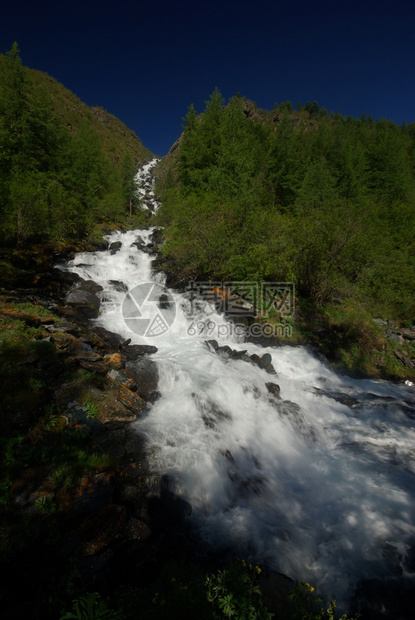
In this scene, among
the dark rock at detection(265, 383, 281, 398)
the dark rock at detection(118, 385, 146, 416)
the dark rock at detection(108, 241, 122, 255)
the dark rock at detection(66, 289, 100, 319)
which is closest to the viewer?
the dark rock at detection(118, 385, 146, 416)

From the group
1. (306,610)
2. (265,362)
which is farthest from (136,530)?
(265,362)

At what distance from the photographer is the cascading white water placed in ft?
13.7

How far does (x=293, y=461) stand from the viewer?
6.37 metres

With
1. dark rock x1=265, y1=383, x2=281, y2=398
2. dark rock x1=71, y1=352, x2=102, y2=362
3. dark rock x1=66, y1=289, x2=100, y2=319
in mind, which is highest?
dark rock x1=66, y1=289, x2=100, y2=319

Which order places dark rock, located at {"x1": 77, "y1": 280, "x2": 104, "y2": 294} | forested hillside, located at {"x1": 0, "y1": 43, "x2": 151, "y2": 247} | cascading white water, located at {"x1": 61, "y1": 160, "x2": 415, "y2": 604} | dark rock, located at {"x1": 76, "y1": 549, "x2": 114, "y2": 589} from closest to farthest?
dark rock, located at {"x1": 76, "y1": 549, "x2": 114, "y2": 589} < cascading white water, located at {"x1": 61, "y1": 160, "x2": 415, "y2": 604} < forested hillside, located at {"x1": 0, "y1": 43, "x2": 151, "y2": 247} < dark rock, located at {"x1": 77, "y1": 280, "x2": 104, "y2": 294}

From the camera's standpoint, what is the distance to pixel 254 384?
862 cm

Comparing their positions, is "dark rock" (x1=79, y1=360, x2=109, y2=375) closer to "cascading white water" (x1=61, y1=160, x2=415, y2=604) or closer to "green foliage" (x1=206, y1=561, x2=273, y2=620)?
"cascading white water" (x1=61, y1=160, x2=415, y2=604)

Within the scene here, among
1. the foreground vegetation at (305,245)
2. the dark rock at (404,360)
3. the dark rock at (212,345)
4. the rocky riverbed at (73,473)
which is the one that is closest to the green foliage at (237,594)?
the rocky riverbed at (73,473)

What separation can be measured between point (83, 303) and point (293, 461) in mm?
11239

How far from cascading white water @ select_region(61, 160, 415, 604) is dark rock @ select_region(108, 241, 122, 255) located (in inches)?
535

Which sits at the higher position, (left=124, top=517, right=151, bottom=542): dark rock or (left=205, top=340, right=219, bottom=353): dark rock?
(left=205, top=340, right=219, bottom=353): dark rock

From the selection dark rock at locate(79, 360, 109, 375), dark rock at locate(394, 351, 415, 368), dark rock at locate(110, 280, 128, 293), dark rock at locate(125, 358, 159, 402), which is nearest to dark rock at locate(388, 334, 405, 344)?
dark rock at locate(394, 351, 415, 368)

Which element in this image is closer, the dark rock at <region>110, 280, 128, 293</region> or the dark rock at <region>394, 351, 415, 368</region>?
the dark rock at <region>394, 351, 415, 368</region>

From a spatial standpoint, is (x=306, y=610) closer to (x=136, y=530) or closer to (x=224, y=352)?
(x=136, y=530)
